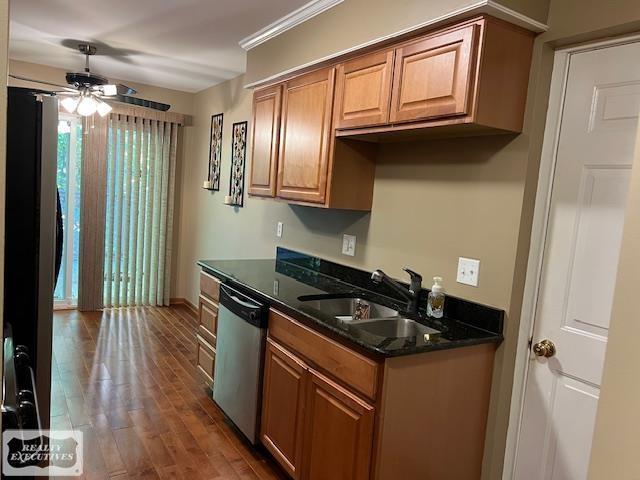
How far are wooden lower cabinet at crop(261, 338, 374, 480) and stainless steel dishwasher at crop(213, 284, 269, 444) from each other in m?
0.08

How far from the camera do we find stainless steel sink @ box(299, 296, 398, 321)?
2479 mm

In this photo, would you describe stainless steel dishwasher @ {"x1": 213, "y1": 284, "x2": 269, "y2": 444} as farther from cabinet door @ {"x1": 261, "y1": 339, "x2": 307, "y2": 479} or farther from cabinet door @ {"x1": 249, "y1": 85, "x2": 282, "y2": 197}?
cabinet door @ {"x1": 249, "y1": 85, "x2": 282, "y2": 197}

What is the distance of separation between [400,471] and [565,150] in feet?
4.70

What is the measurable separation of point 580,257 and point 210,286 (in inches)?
87.1

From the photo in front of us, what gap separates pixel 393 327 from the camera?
2.25m

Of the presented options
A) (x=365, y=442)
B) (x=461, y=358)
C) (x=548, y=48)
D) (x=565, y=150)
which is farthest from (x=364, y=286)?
(x=548, y=48)

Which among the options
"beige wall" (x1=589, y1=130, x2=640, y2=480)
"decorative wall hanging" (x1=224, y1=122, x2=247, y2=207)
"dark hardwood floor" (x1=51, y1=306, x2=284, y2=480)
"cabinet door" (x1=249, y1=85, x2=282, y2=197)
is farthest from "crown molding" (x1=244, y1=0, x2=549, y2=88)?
"decorative wall hanging" (x1=224, y1=122, x2=247, y2=207)

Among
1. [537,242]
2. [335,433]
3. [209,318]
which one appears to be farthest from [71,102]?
[537,242]

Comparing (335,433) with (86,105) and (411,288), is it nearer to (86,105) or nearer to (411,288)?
(411,288)

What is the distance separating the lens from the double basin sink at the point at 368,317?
2.12 m

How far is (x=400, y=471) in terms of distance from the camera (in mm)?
1801

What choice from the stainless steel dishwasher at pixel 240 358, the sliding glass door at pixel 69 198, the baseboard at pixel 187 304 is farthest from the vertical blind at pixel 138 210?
the stainless steel dishwasher at pixel 240 358

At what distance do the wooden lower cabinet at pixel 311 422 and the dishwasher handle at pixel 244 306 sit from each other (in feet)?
0.42

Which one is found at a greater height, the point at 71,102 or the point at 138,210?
the point at 71,102
